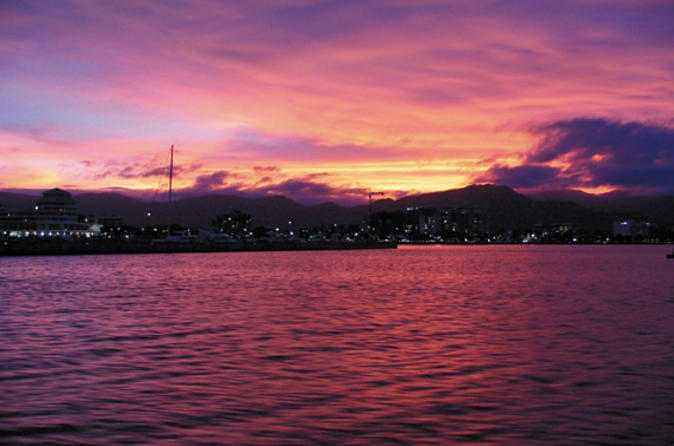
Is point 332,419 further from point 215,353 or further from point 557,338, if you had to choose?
point 557,338

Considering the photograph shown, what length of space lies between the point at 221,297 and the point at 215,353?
75.3 feet

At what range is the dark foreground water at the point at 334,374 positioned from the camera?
1297 cm

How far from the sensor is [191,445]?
1186 centimetres

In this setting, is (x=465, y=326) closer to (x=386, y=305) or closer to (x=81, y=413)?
(x=386, y=305)

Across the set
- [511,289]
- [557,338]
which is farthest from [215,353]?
[511,289]

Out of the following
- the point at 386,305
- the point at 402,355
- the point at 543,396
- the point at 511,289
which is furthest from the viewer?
the point at 511,289

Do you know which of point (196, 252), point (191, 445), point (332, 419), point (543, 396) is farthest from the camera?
point (196, 252)

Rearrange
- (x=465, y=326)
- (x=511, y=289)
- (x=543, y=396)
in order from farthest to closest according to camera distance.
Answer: (x=511, y=289), (x=465, y=326), (x=543, y=396)

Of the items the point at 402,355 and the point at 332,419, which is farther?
the point at 402,355

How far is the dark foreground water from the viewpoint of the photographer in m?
13.0

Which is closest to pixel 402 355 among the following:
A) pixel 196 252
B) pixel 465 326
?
pixel 465 326

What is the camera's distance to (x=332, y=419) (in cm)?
1367

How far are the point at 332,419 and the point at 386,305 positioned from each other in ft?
86.8

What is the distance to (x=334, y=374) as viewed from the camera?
18.5 meters
